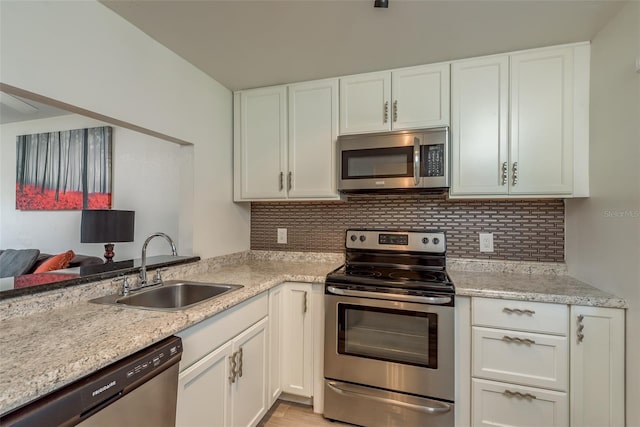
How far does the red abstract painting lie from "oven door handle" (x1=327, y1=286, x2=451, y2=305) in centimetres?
253

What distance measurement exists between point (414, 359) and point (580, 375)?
0.78 meters

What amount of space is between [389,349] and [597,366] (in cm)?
97

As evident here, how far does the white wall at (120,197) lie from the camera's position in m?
2.76

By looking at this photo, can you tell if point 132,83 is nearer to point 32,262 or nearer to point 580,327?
point 32,262

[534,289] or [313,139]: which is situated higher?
[313,139]

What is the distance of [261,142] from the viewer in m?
2.28

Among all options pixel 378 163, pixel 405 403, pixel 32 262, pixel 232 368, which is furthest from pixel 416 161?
pixel 32 262

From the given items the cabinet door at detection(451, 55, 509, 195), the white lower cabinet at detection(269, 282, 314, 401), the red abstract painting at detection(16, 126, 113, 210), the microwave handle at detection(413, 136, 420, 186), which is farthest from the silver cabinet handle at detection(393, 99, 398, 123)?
the red abstract painting at detection(16, 126, 113, 210)

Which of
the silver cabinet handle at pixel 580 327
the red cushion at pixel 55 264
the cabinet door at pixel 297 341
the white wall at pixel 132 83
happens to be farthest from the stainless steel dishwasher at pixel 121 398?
the red cushion at pixel 55 264

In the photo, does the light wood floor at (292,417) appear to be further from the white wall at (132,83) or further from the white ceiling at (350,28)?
the white ceiling at (350,28)

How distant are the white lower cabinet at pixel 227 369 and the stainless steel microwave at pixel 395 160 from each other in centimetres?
99

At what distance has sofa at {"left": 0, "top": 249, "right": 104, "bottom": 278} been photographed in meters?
2.40

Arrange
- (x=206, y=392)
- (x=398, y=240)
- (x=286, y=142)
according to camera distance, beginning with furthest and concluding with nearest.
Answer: (x=286, y=142) → (x=398, y=240) → (x=206, y=392)

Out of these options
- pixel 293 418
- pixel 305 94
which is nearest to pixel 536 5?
pixel 305 94
